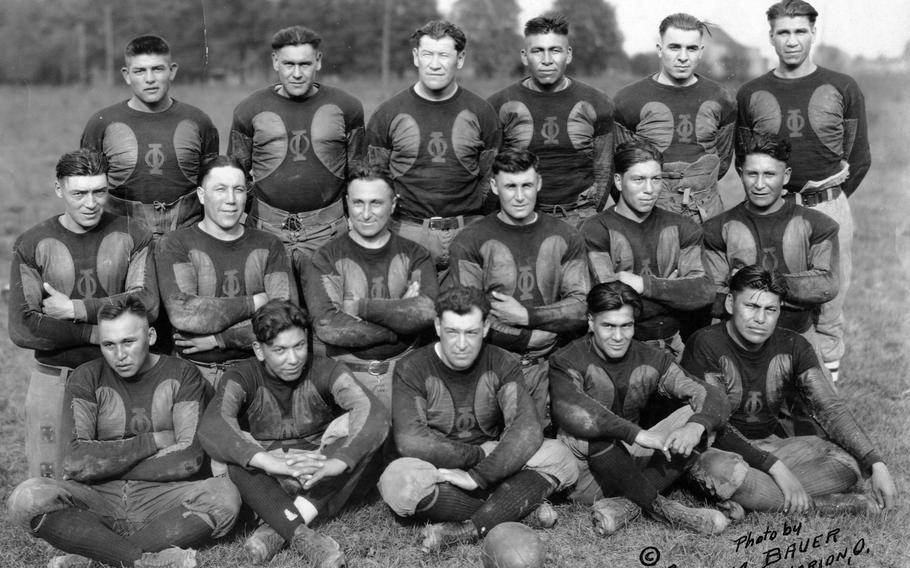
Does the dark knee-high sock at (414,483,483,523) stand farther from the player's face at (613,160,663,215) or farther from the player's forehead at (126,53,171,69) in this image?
the player's forehead at (126,53,171,69)

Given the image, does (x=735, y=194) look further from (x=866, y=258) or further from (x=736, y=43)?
(x=736, y=43)

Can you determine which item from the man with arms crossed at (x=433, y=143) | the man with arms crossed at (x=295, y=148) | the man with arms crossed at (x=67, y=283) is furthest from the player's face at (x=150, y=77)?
the man with arms crossed at (x=433, y=143)

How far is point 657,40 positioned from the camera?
658 cm

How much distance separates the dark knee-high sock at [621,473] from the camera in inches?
202

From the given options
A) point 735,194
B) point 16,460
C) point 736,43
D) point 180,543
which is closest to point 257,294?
point 180,543

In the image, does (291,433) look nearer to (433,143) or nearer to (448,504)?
(448,504)

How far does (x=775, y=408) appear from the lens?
18.6 feet

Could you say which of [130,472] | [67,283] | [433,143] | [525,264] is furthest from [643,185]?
[67,283]

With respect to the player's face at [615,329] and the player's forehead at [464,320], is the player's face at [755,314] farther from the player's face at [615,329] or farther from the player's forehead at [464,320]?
the player's forehead at [464,320]

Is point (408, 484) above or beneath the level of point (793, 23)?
beneath

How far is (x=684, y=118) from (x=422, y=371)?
2794 mm

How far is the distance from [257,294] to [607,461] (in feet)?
7.92

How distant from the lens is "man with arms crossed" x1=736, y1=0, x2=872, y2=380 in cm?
643

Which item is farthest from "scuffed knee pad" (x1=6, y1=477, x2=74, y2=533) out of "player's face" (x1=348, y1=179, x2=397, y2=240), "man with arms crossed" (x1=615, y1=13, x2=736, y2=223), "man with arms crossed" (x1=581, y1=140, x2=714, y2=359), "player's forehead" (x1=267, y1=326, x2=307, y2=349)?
"man with arms crossed" (x1=615, y1=13, x2=736, y2=223)
